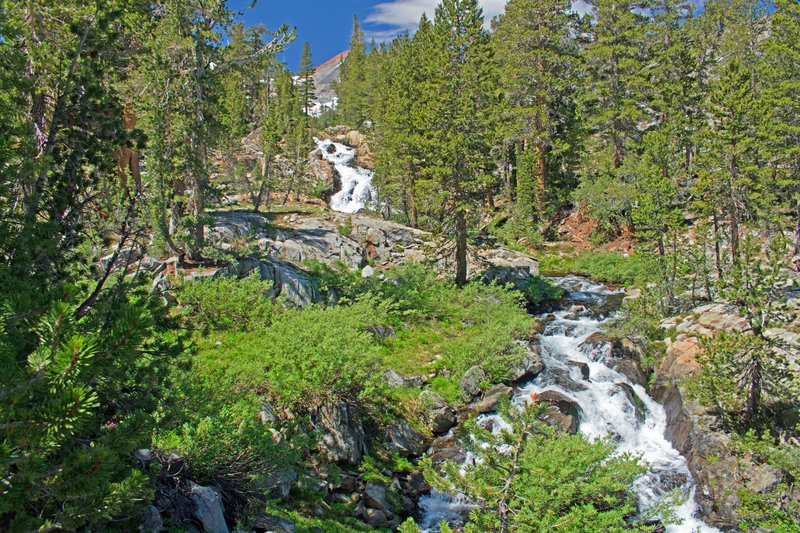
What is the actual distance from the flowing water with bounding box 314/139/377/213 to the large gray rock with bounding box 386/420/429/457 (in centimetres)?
3263

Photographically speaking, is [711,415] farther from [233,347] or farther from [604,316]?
[233,347]

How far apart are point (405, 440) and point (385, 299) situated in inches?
330

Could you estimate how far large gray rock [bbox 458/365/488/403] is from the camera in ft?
47.2

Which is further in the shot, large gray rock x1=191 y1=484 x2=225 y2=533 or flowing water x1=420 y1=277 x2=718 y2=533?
flowing water x1=420 y1=277 x2=718 y2=533

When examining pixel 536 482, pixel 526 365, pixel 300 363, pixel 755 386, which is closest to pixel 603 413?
pixel 526 365

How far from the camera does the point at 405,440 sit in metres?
12.0

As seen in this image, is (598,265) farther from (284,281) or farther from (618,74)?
(284,281)

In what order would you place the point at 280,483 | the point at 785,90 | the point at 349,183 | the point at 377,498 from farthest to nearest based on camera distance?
the point at 349,183
the point at 785,90
the point at 377,498
the point at 280,483

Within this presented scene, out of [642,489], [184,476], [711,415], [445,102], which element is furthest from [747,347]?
[445,102]

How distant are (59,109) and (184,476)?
15.7 feet

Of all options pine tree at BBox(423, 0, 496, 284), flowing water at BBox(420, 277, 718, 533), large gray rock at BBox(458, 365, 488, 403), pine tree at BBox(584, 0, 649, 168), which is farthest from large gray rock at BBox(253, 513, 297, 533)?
pine tree at BBox(584, 0, 649, 168)

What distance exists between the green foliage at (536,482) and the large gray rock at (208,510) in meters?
3.21

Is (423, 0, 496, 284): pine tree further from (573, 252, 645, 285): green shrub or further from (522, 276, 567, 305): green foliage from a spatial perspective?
(573, 252, 645, 285): green shrub

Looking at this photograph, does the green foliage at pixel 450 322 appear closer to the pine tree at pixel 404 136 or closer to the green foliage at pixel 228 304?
the green foliage at pixel 228 304
